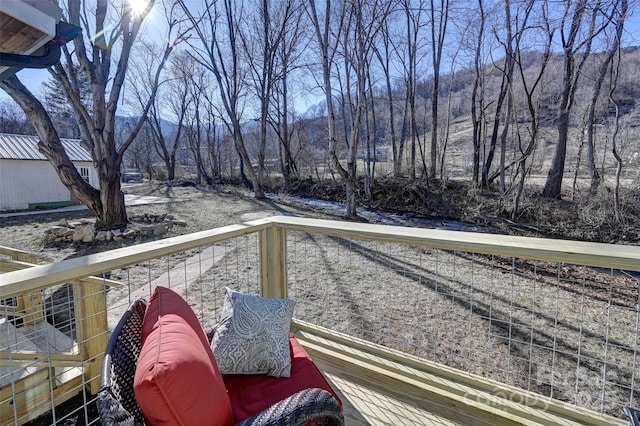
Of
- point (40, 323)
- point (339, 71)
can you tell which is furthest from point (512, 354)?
point (339, 71)

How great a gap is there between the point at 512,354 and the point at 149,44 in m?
13.0

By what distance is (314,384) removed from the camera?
136 centimetres

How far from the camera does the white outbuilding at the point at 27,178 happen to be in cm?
1108

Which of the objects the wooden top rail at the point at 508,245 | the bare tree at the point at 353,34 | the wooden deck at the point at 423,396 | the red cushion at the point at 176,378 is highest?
the bare tree at the point at 353,34

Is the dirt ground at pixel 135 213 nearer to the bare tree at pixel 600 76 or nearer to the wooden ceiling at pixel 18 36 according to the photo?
the wooden ceiling at pixel 18 36

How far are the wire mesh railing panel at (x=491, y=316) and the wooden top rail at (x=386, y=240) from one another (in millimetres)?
209

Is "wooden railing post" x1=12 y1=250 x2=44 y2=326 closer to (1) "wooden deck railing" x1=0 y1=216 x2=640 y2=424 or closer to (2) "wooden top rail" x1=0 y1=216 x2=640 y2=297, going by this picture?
(1) "wooden deck railing" x1=0 y1=216 x2=640 y2=424

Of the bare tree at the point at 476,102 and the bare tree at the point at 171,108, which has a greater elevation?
the bare tree at the point at 171,108

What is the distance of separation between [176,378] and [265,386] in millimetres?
663

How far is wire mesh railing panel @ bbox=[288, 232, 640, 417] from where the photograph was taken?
2.14 m

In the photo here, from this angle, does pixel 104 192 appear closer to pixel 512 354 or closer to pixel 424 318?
pixel 424 318

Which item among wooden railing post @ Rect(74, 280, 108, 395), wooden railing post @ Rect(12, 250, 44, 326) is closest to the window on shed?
wooden railing post @ Rect(12, 250, 44, 326)

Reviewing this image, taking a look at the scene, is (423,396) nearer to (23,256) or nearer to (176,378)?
(176,378)

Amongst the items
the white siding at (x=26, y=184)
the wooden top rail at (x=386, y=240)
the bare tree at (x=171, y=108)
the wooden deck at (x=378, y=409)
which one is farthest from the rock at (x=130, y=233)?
the bare tree at (x=171, y=108)
